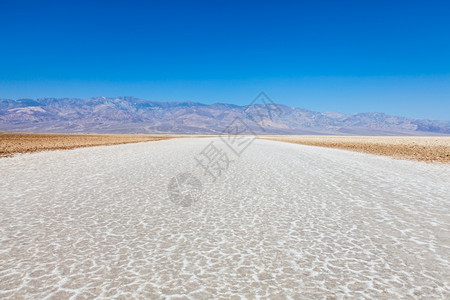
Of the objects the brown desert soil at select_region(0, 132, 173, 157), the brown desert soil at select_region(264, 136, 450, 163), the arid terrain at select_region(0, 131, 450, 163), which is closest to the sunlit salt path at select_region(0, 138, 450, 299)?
the brown desert soil at select_region(264, 136, 450, 163)

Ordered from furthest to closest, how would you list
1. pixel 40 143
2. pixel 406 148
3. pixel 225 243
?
pixel 40 143 → pixel 406 148 → pixel 225 243

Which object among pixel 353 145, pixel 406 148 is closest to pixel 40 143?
pixel 353 145

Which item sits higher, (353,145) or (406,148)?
(406,148)

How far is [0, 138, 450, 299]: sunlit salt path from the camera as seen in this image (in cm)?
334

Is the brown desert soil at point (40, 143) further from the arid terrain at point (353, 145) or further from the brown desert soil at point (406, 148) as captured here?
the brown desert soil at point (406, 148)

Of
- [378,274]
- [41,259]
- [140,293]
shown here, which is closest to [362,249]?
[378,274]

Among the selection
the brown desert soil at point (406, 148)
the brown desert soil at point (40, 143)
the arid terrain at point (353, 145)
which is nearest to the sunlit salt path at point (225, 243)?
the brown desert soil at point (406, 148)

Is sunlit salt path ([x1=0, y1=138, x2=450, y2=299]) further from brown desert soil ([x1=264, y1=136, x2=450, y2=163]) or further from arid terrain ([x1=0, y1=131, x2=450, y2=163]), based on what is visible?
arid terrain ([x1=0, y1=131, x2=450, y2=163])

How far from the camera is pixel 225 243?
4602 millimetres

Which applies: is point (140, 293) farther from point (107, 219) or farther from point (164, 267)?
point (107, 219)

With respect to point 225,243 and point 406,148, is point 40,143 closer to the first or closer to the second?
point 225,243

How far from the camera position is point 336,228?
532 cm

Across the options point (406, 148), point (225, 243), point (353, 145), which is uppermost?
point (225, 243)

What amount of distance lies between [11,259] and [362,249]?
5201mm
